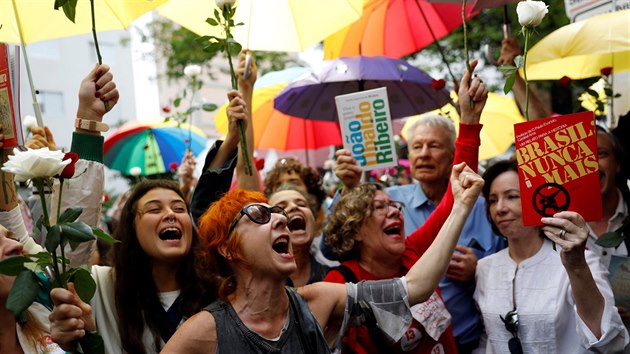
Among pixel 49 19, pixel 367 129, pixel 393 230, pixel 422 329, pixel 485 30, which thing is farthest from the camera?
pixel 485 30

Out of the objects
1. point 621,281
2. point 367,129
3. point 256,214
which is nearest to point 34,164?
point 256,214

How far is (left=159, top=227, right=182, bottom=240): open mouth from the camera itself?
390 centimetres

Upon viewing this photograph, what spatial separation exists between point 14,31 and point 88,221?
1352mm

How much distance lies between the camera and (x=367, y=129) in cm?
501

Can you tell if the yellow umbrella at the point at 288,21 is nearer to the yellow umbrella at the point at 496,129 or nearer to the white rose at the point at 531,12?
the white rose at the point at 531,12

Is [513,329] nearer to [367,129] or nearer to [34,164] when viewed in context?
[367,129]

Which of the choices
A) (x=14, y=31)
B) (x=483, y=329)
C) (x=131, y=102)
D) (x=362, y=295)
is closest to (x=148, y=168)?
(x=14, y=31)

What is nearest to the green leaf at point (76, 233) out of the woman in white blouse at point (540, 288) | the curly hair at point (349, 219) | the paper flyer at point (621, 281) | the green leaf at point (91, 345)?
the green leaf at point (91, 345)

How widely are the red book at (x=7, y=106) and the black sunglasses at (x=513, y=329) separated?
234 cm

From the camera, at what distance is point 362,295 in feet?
11.3

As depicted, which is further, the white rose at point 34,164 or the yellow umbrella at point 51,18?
the yellow umbrella at point 51,18

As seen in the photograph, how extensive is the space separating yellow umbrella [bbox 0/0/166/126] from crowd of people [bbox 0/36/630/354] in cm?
52

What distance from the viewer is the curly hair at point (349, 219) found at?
4.30 metres

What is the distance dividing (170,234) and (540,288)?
177cm
